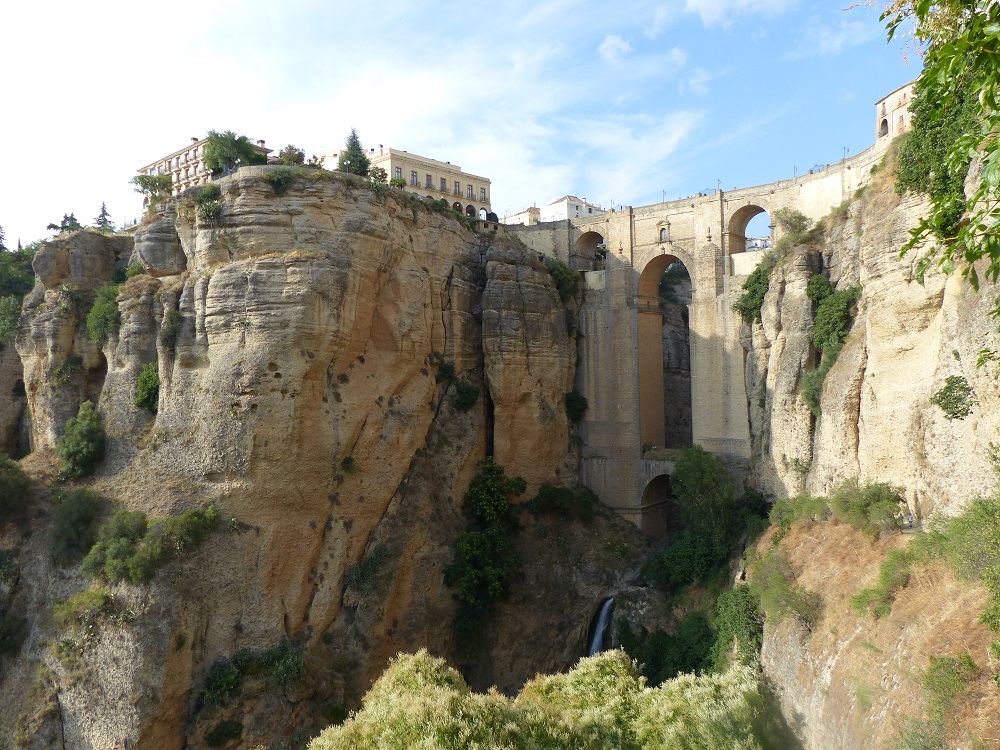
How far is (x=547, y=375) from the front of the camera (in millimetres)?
28062

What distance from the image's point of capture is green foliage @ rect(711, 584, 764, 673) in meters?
18.9

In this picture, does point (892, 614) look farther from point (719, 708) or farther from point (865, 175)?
point (865, 175)

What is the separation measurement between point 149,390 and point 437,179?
71.6ft

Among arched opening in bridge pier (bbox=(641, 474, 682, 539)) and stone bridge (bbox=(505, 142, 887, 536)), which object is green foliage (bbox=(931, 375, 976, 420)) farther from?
arched opening in bridge pier (bbox=(641, 474, 682, 539))

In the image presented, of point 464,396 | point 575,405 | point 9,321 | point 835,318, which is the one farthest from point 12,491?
point 835,318

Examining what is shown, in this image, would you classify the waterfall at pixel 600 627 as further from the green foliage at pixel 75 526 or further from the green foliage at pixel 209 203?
the green foliage at pixel 209 203

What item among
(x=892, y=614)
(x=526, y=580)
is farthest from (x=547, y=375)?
(x=892, y=614)

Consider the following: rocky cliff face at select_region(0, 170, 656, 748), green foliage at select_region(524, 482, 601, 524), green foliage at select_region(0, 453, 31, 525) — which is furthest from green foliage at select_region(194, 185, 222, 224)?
green foliage at select_region(524, 482, 601, 524)

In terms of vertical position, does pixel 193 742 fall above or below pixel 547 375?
below

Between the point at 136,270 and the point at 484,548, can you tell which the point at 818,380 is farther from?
the point at 136,270

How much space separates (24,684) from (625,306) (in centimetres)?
2362

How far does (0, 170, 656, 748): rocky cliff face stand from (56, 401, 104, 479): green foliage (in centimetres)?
43

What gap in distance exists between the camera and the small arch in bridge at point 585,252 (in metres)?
32.2

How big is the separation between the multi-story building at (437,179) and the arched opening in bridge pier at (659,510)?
16.6 m
